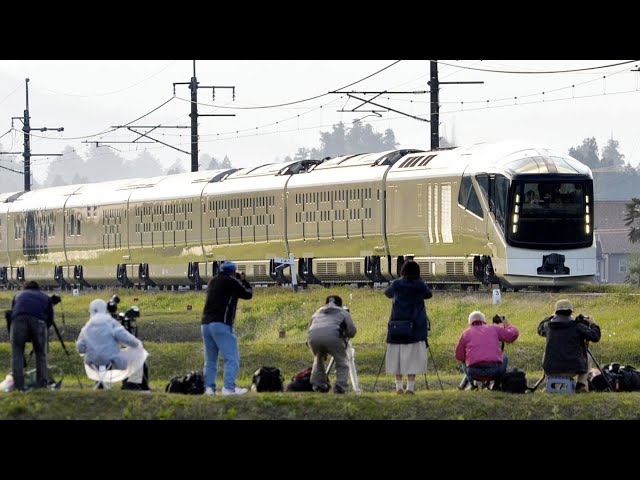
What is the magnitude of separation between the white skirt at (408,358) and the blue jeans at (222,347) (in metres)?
2.26

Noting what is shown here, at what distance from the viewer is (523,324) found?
39531mm

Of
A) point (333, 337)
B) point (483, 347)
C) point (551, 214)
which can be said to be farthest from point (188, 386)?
point (551, 214)

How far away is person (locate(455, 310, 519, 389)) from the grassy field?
485mm

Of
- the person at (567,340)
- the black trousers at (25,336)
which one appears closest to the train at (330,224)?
the person at (567,340)

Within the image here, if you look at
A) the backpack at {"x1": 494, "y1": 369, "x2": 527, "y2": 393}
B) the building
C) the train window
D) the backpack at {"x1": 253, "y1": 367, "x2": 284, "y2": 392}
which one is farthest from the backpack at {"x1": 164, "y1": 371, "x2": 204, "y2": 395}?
the building

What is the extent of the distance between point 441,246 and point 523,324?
26.8 feet

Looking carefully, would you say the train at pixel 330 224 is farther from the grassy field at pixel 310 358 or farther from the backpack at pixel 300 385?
the backpack at pixel 300 385

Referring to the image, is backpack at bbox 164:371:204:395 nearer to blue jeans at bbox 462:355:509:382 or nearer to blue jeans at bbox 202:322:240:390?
blue jeans at bbox 202:322:240:390

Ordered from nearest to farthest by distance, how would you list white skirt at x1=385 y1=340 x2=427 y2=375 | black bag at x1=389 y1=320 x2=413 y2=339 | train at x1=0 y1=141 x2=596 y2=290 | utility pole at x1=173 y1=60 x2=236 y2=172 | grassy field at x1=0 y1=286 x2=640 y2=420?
1. grassy field at x1=0 y1=286 x2=640 y2=420
2. black bag at x1=389 y1=320 x2=413 y2=339
3. white skirt at x1=385 y1=340 x2=427 y2=375
4. train at x1=0 y1=141 x2=596 y2=290
5. utility pole at x1=173 y1=60 x2=236 y2=172

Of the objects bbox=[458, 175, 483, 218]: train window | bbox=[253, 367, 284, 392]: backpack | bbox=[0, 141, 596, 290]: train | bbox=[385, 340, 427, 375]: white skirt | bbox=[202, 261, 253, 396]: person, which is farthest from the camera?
bbox=[458, 175, 483, 218]: train window

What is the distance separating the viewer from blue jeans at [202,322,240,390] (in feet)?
81.1

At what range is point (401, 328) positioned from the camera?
2525 cm

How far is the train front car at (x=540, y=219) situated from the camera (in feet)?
146
